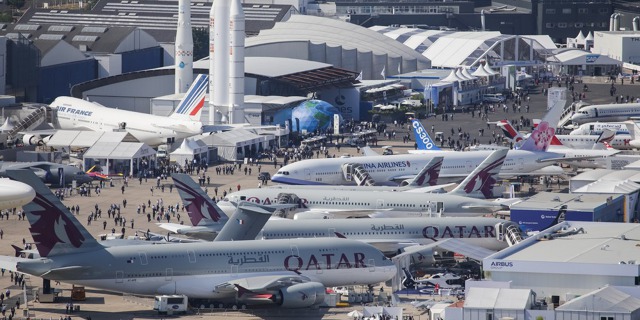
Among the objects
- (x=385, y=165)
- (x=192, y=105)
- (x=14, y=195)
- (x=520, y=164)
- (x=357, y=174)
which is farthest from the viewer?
(x=192, y=105)

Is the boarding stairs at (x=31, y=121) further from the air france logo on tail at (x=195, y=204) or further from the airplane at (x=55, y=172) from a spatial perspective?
the air france logo on tail at (x=195, y=204)

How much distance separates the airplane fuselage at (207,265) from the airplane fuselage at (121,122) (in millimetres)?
60754

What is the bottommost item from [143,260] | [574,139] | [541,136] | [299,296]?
[574,139]

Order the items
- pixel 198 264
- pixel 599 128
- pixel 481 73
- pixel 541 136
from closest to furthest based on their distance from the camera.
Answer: pixel 198 264 → pixel 541 136 → pixel 599 128 → pixel 481 73

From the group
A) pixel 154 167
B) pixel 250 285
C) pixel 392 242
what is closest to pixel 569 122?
pixel 154 167

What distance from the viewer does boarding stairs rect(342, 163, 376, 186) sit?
367 feet

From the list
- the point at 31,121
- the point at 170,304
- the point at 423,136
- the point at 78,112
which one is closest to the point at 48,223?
the point at 170,304

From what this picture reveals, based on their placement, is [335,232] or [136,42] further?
[136,42]

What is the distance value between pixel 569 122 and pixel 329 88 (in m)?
27.1

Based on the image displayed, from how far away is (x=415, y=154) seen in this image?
118m

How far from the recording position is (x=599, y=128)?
479ft

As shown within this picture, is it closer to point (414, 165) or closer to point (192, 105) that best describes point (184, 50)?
point (192, 105)

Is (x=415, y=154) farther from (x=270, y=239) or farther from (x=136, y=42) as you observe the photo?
(x=136, y=42)

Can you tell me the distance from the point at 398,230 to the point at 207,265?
1639 cm
